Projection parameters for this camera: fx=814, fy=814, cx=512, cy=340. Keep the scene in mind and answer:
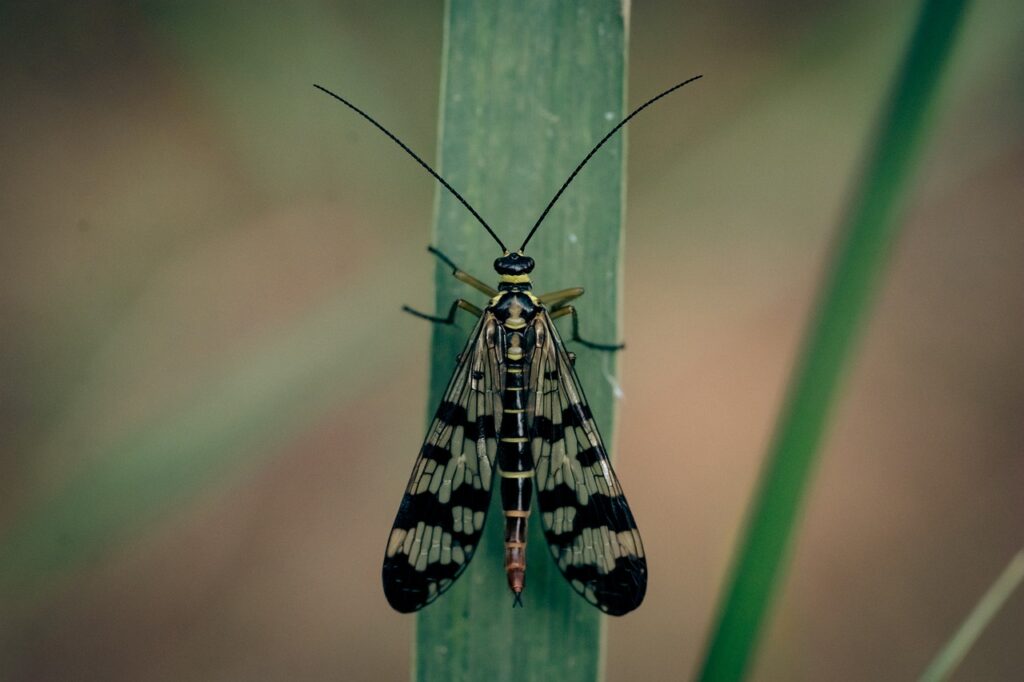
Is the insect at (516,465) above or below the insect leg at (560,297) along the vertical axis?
below

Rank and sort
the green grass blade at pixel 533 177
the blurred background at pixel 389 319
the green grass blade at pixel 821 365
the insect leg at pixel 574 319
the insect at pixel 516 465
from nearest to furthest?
the green grass blade at pixel 821 365
the green grass blade at pixel 533 177
the insect at pixel 516 465
the insect leg at pixel 574 319
the blurred background at pixel 389 319

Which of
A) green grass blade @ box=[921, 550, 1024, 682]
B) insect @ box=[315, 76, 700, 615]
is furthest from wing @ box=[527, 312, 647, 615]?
green grass blade @ box=[921, 550, 1024, 682]

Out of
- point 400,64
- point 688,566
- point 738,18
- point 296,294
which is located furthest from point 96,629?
point 738,18

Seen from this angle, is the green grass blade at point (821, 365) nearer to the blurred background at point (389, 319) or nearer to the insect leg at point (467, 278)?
the insect leg at point (467, 278)

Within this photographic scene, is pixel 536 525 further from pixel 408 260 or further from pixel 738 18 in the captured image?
pixel 738 18

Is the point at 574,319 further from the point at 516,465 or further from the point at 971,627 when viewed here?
the point at 971,627

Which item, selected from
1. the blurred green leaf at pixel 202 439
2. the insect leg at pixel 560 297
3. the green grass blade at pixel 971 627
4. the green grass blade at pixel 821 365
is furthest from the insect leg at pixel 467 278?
the green grass blade at pixel 971 627

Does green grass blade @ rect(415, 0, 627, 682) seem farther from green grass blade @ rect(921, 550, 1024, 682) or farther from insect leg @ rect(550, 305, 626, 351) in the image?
green grass blade @ rect(921, 550, 1024, 682)

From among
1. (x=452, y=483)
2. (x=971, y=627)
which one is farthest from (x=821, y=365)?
(x=452, y=483)
